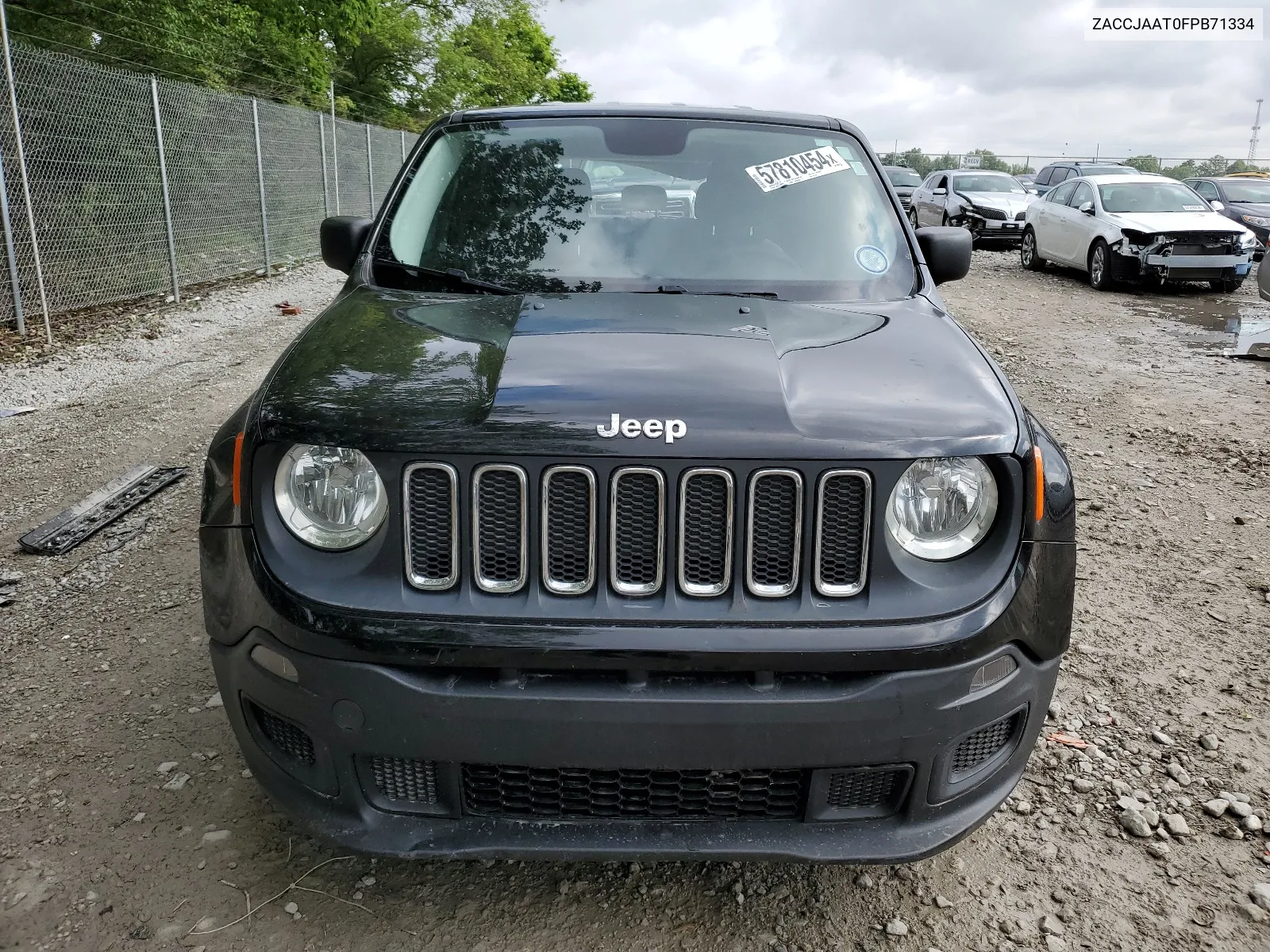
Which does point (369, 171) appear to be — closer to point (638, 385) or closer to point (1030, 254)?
point (1030, 254)

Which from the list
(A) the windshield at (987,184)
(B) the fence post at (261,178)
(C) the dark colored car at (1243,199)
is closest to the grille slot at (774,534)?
(B) the fence post at (261,178)

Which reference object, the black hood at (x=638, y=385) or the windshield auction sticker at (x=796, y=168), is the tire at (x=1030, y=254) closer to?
the windshield auction sticker at (x=796, y=168)

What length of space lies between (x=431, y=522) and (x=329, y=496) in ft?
0.77

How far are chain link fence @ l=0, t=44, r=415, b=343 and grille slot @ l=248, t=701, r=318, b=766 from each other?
790 cm

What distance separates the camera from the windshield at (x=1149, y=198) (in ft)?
47.4

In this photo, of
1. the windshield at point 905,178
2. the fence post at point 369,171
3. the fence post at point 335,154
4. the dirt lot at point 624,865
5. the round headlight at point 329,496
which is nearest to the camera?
the round headlight at point 329,496

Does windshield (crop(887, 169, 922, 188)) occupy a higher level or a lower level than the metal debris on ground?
higher

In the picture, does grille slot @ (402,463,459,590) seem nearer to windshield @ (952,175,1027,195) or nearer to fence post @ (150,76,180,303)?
fence post @ (150,76,180,303)

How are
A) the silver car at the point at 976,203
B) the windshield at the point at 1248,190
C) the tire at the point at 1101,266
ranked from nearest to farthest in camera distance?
the tire at the point at 1101,266 < the windshield at the point at 1248,190 < the silver car at the point at 976,203

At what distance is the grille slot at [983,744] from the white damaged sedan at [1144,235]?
13.4m

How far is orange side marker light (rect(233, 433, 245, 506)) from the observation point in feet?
6.94

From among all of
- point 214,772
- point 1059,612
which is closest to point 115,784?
point 214,772

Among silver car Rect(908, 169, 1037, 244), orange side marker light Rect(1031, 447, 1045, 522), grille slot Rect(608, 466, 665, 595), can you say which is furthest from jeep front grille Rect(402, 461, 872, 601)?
silver car Rect(908, 169, 1037, 244)

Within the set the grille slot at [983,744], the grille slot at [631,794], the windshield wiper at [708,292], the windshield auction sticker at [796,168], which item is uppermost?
the windshield auction sticker at [796,168]
